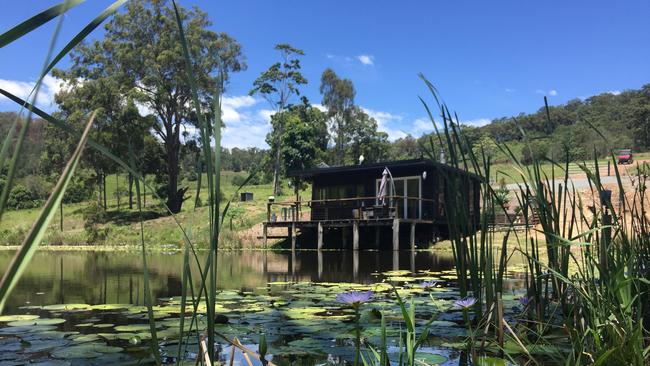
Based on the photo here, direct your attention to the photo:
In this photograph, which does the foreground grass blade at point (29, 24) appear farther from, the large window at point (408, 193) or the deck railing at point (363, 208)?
the large window at point (408, 193)

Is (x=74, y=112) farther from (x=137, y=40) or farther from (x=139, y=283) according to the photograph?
(x=139, y=283)

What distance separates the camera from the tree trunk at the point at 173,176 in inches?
1134

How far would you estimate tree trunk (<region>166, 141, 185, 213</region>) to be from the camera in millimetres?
28816

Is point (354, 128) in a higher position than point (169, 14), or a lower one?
lower

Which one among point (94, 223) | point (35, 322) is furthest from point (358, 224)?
point (94, 223)

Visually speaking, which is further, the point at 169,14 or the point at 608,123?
the point at 608,123

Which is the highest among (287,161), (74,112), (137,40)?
(137,40)

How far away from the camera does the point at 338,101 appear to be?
4497 centimetres

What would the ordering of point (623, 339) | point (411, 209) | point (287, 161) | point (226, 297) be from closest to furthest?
point (623, 339)
point (226, 297)
point (411, 209)
point (287, 161)

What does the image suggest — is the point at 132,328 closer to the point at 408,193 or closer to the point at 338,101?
the point at 408,193

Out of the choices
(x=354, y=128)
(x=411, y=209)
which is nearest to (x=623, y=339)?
(x=411, y=209)

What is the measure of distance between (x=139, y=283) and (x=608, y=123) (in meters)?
55.4

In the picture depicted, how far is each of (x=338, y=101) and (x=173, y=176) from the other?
19.5 m

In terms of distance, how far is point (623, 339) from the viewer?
1.43m
